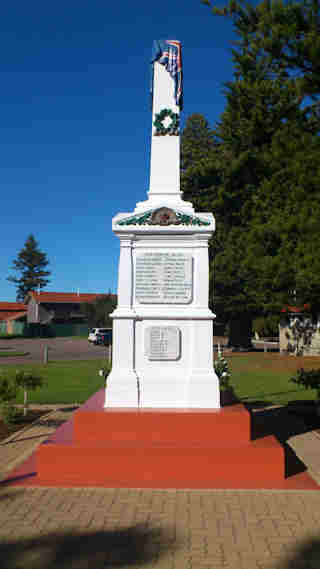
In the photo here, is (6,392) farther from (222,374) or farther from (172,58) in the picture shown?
(172,58)

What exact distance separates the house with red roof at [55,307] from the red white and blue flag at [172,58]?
58417 millimetres

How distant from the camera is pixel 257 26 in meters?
10.6

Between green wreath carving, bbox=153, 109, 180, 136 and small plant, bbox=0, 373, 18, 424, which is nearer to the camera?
green wreath carving, bbox=153, 109, 180, 136

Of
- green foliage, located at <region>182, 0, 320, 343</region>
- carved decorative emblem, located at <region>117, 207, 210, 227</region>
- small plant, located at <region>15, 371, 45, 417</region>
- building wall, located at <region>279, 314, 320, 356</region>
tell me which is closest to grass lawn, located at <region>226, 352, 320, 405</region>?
green foliage, located at <region>182, 0, 320, 343</region>

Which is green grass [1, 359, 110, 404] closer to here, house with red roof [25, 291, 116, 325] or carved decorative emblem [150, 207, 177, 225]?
carved decorative emblem [150, 207, 177, 225]

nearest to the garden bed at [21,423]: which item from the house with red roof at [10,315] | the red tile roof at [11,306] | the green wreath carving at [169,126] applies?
the green wreath carving at [169,126]

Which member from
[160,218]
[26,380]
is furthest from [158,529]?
[26,380]

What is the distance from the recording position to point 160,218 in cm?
733

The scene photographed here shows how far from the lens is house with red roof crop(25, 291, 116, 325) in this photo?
214 feet

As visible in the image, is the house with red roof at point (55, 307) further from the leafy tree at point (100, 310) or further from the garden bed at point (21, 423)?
the garden bed at point (21, 423)

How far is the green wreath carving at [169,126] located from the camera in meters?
7.66

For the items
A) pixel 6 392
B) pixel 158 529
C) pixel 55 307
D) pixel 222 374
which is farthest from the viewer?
pixel 55 307

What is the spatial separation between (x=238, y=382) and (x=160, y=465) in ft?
37.2

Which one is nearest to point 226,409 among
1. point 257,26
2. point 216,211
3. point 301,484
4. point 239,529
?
point 301,484
